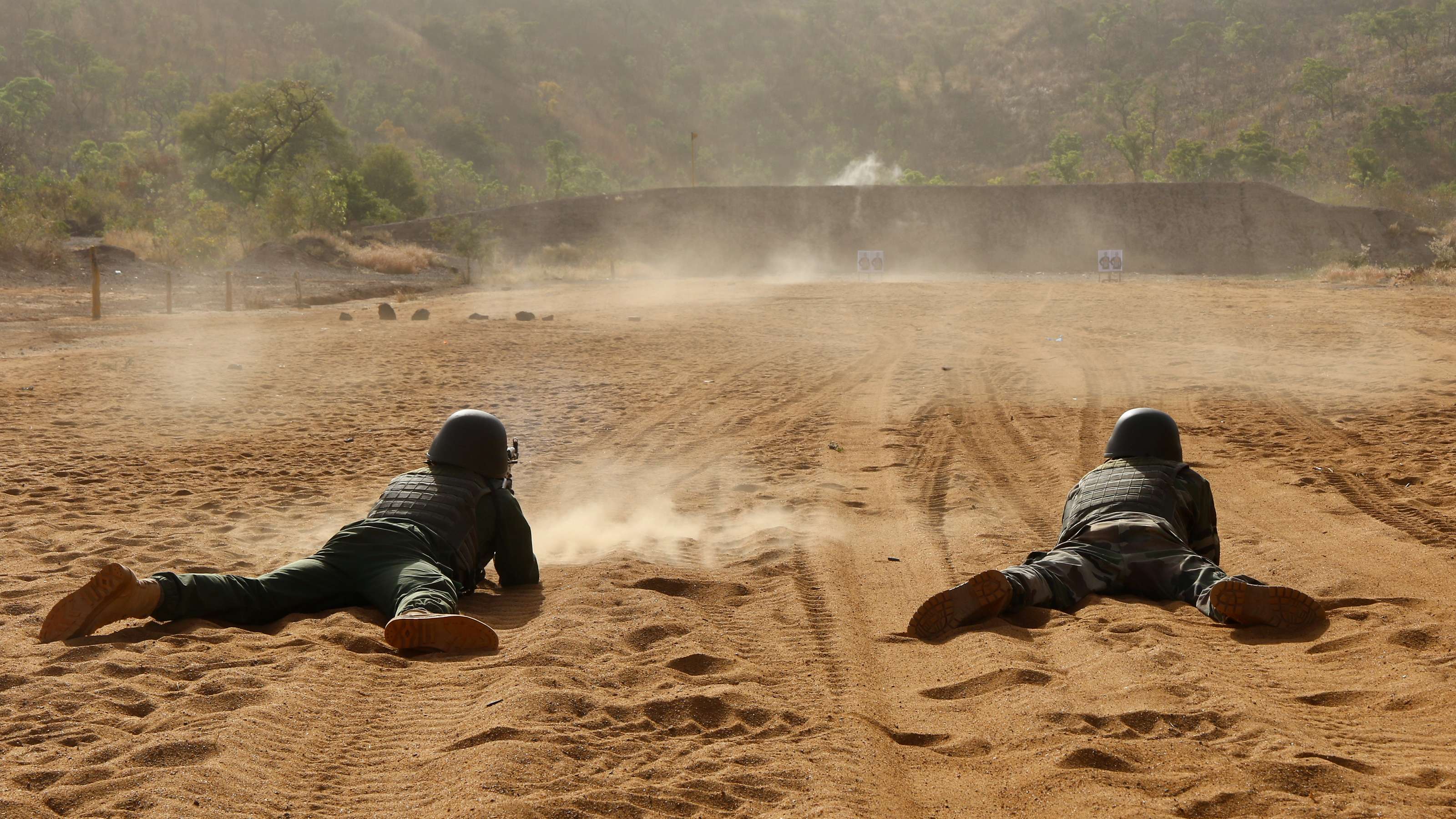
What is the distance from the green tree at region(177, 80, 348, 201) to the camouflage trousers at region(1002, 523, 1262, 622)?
51.4 m

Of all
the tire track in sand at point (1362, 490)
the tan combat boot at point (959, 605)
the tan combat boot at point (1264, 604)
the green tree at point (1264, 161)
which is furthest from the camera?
the green tree at point (1264, 161)

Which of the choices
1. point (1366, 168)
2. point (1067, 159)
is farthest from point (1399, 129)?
point (1067, 159)

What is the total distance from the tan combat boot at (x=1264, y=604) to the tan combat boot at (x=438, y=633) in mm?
3297

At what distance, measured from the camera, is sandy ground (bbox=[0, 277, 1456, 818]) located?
3.53 meters

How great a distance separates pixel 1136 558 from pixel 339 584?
4.07m

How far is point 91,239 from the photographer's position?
120 feet

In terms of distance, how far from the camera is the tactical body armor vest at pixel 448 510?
5809 mm

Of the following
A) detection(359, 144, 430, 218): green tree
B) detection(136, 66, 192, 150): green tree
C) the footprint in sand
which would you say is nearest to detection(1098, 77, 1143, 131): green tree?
detection(359, 144, 430, 218): green tree

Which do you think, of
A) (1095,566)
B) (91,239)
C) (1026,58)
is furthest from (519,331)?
(1026,58)

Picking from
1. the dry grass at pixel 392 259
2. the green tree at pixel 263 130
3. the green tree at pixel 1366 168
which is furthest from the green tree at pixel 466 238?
the green tree at pixel 1366 168

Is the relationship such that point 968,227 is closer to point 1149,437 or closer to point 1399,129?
point 1399,129

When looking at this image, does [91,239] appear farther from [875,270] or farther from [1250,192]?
[1250,192]

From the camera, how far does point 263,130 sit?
2058 inches

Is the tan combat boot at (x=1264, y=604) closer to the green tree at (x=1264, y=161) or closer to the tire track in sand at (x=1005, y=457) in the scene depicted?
the tire track in sand at (x=1005, y=457)
